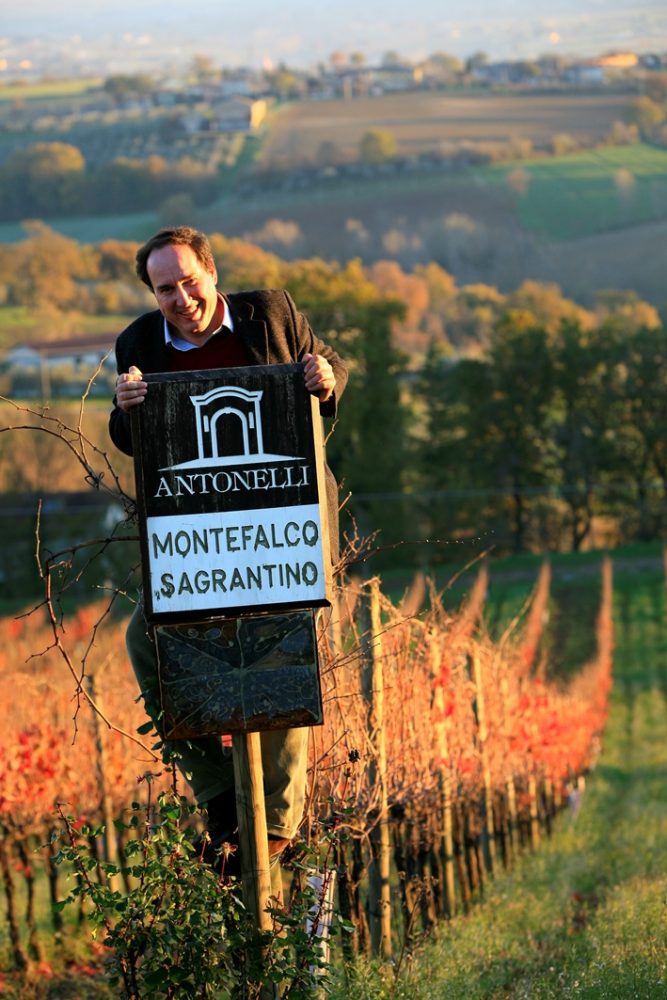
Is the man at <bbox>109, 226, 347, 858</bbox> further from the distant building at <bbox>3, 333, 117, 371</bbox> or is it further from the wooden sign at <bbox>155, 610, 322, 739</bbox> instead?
the distant building at <bbox>3, 333, 117, 371</bbox>

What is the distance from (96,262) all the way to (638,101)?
45.8 metres

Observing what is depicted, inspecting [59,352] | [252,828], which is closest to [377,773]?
[252,828]

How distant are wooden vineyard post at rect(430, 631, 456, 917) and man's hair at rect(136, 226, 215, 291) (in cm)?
367

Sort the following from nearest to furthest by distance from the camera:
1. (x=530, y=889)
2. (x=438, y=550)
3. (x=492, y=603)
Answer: (x=530, y=889) → (x=492, y=603) → (x=438, y=550)

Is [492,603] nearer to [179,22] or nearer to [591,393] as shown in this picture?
[591,393]

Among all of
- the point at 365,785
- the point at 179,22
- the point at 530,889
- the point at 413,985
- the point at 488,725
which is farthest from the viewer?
the point at 179,22

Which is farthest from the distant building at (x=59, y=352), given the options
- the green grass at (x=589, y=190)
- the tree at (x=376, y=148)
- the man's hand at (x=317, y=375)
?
the man's hand at (x=317, y=375)

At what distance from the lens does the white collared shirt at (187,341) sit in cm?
551

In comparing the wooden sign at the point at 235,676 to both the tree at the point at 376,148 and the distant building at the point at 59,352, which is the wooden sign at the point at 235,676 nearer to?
the distant building at the point at 59,352

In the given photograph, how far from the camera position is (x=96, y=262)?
3720 inches

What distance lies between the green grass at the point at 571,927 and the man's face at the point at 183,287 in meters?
2.33

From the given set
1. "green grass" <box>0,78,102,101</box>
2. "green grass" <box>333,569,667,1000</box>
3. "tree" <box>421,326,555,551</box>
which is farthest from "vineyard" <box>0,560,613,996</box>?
"green grass" <box>0,78,102,101</box>

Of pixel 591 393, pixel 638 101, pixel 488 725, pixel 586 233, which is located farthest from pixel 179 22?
pixel 488 725

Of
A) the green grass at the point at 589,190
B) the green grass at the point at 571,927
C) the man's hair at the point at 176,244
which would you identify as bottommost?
the green grass at the point at 571,927
